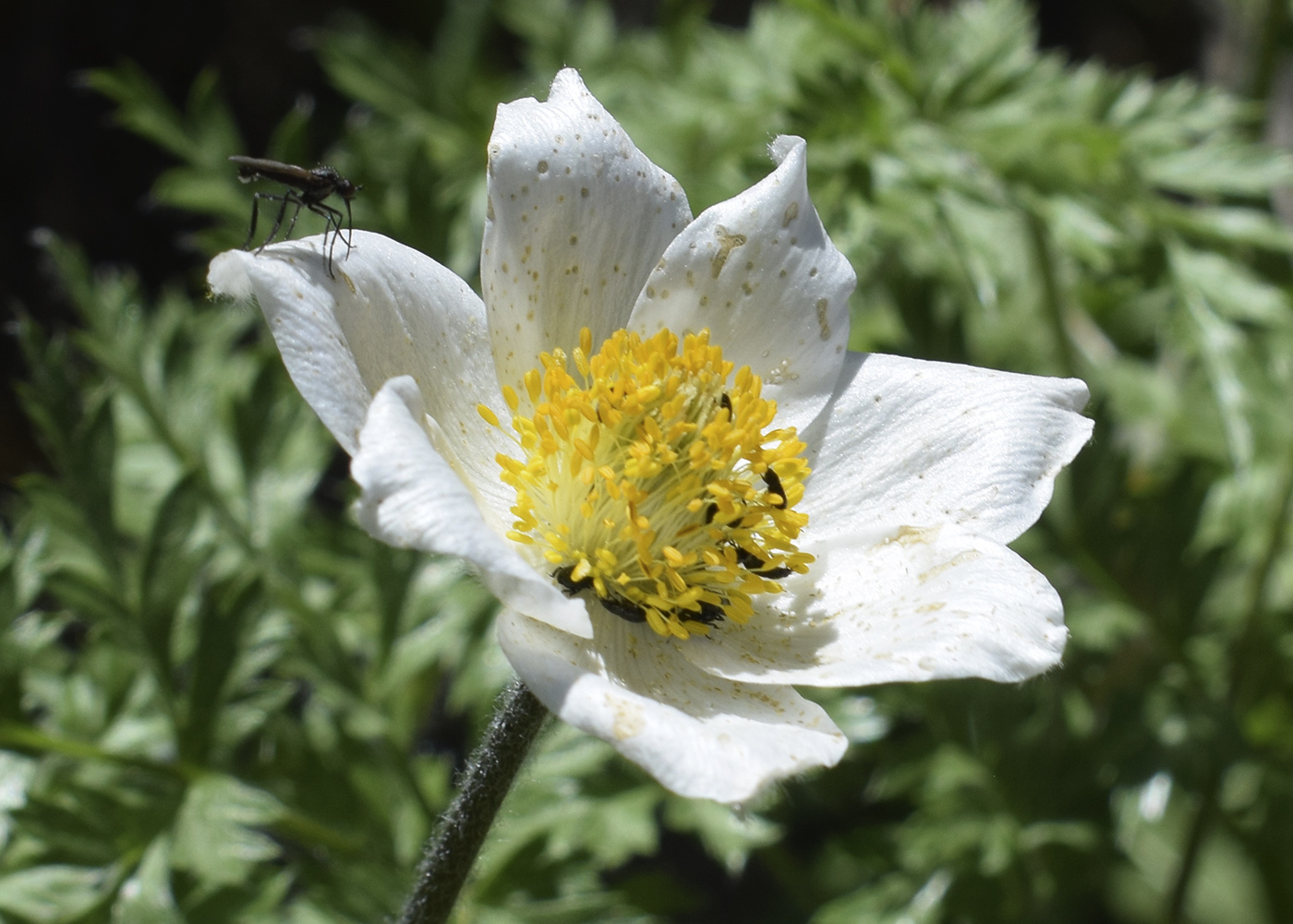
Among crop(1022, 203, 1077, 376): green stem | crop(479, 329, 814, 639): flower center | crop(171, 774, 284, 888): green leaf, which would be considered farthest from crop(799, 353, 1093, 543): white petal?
crop(1022, 203, 1077, 376): green stem

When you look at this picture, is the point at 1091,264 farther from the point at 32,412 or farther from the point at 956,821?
the point at 32,412

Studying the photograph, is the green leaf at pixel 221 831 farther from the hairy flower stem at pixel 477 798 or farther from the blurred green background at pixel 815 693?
the hairy flower stem at pixel 477 798

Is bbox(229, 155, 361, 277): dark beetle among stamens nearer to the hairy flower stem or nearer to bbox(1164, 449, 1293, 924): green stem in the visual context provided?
the hairy flower stem

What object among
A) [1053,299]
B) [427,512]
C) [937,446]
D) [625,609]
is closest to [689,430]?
[625,609]

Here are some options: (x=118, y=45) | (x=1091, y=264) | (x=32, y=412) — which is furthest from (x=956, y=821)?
(x=118, y=45)

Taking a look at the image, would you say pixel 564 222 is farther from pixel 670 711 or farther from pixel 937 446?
pixel 670 711

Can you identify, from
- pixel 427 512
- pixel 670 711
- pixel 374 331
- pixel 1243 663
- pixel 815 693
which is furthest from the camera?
pixel 1243 663
